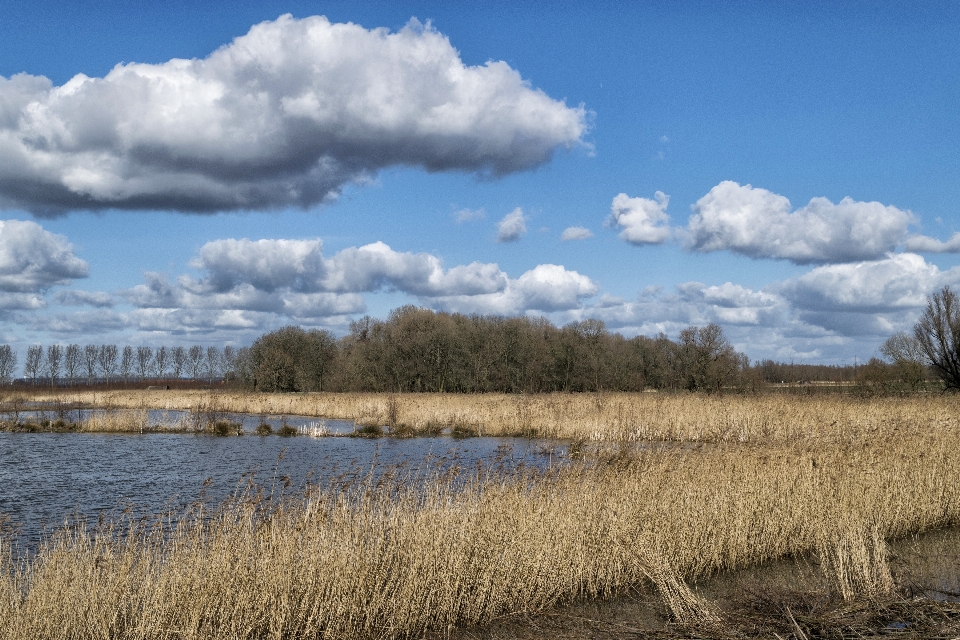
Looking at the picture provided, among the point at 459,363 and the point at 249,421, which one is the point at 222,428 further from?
the point at 459,363

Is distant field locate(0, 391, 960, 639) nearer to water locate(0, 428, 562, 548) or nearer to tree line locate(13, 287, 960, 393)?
water locate(0, 428, 562, 548)

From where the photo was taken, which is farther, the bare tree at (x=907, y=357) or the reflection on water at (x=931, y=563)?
the bare tree at (x=907, y=357)

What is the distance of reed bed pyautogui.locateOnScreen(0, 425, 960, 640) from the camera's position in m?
5.80

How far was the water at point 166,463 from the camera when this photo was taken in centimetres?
1274

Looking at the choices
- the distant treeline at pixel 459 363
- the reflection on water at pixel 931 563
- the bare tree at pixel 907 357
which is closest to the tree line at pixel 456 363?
the distant treeline at pixel 459 363

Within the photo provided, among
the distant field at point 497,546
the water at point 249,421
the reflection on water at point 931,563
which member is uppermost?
the distant field at point 497,546

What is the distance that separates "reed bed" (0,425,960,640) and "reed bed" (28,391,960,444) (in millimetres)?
2196

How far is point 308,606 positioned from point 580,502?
3.29 m

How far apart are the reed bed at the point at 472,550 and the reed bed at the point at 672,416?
7.21 feet

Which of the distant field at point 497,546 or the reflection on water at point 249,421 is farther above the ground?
the distant field at point 497,546

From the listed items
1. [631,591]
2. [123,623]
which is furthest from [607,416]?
[123,623]

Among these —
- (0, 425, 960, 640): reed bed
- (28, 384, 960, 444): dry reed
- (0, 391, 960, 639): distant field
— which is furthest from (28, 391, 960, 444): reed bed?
(0, 425, 960, 640): reed bed

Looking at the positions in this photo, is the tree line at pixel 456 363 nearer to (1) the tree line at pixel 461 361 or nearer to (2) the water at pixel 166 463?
(1) the tree line at pixel 461 361

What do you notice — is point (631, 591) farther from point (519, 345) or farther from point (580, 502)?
point (519, 345)
